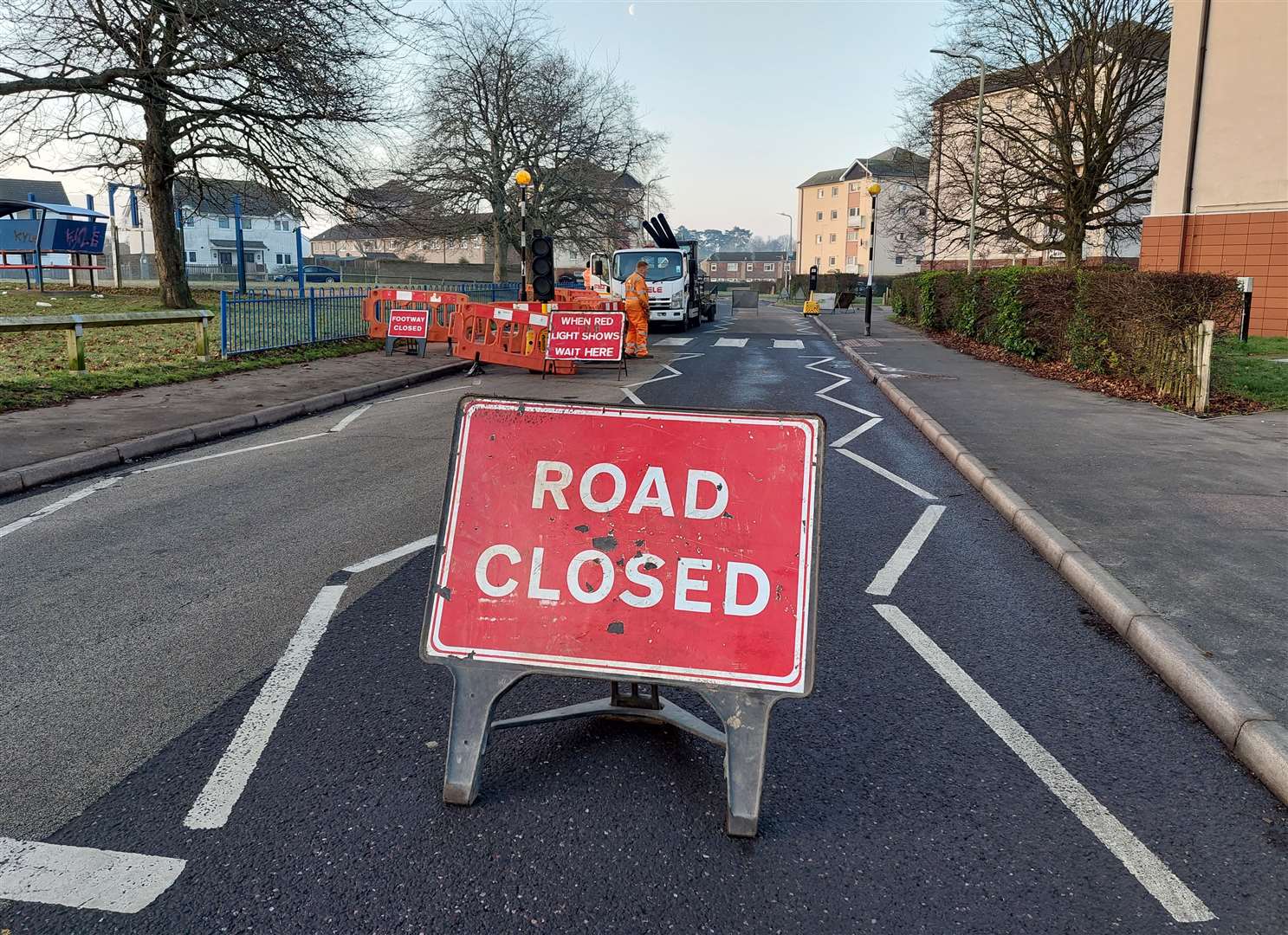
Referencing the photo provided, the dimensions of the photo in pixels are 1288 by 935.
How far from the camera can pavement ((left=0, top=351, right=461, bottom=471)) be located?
27.9ft

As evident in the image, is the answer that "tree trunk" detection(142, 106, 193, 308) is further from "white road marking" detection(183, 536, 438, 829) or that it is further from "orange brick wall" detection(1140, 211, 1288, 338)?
"orange brick wall" detection(1140, 211, 1288, 338)

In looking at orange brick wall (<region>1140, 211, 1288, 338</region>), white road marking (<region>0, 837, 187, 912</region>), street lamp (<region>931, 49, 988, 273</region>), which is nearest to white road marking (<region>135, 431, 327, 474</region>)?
white road marking (<region>0, 837, 187, 912</region>)

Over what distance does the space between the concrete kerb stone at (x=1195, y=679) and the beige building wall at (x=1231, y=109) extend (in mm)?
20628

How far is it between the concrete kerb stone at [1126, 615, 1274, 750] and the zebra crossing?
1844 cm

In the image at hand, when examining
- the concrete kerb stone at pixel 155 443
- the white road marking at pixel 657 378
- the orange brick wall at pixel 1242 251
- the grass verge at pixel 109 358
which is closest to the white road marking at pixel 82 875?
the concrete kerb stone at pixel 155 443

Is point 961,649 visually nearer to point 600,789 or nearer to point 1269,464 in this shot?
point 600,789

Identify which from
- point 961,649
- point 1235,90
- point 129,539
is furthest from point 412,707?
point 1235,90

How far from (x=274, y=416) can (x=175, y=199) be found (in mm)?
21505

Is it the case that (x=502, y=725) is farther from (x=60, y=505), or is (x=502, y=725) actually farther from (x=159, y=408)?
(x=159, y=408)

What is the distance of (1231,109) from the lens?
2062 centimetres

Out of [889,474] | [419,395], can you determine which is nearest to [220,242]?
[419,395]

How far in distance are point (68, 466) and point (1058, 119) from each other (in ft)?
102

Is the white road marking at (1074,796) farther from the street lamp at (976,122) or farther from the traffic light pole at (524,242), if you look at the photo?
the street lamp at (976,122)

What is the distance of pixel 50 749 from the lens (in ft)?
10.5
